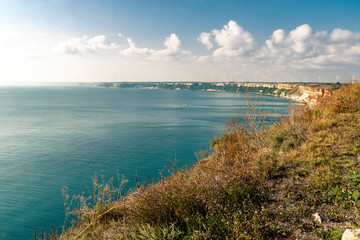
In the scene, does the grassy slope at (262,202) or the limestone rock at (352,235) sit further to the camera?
the grassy slope at (262,202)

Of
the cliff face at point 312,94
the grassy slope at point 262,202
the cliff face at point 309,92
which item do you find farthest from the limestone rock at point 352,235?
the cliff face at point 312,94

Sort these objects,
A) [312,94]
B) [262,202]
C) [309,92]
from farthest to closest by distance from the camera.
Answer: [309,92] → [312,94] → [262,202]

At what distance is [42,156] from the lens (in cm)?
2927

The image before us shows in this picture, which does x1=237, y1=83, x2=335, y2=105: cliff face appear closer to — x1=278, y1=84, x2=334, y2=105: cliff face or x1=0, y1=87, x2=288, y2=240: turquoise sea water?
x1=278, y1=84, x2=334, y2=105: cliff face

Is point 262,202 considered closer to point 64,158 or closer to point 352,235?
point 352,235

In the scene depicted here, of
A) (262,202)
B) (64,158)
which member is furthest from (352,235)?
(64,158)

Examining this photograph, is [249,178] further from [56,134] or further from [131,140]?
[56,134]

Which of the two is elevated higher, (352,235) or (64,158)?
(352,235)

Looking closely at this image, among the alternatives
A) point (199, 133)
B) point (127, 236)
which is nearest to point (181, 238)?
point (127, 236)

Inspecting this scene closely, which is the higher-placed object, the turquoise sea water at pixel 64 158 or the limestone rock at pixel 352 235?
the limestone rock at pixel 352 235

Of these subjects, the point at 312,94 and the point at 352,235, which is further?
the point at 312,94

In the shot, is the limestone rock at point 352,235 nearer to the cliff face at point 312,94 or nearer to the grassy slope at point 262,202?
the grassy slope at point 262,202

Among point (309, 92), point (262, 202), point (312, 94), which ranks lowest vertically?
point (262, 202)

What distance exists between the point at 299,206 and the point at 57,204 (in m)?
20.5
